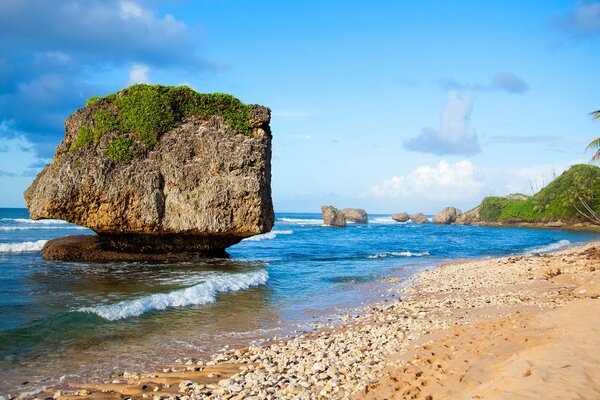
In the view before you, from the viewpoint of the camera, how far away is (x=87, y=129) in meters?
22.2

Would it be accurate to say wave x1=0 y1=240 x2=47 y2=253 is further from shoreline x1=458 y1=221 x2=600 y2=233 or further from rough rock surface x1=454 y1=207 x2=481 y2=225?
rough rock surface x1=454 y1=207 x2=481 y2=225

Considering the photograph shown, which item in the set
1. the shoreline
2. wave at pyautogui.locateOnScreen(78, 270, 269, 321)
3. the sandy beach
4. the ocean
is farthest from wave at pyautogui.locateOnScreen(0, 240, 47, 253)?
the shoreline

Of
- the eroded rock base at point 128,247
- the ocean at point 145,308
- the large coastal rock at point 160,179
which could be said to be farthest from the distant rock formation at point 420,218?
the large coastal rock at point 160,179

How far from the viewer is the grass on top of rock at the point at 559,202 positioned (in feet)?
244

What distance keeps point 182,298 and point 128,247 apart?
36.6 ft

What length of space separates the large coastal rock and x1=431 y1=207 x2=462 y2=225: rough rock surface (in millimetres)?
84460

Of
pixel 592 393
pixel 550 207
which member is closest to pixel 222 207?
pixel 592 393

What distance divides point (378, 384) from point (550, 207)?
87.6m

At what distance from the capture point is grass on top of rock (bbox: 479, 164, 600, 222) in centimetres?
7431

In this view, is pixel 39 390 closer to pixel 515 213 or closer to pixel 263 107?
pixel 263 107

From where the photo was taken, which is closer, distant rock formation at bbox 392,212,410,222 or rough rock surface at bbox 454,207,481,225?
rough rock surface at bbox 454,207,481,225

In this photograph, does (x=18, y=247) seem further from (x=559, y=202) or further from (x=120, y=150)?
(x=559, y=202)

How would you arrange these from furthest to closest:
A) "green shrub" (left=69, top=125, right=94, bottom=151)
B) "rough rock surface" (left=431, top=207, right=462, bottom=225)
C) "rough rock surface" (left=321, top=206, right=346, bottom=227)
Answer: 1. "rough rock surface" (left=431, top=207, right=462, bottom=225)
2. "rough rock surface" (left=321, top=206, right=346, bottom=227)
3. "green shrub" (left=69, top=125, right=94, bottom=151)

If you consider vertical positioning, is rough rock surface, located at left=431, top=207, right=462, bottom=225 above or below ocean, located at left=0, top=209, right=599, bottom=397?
above
